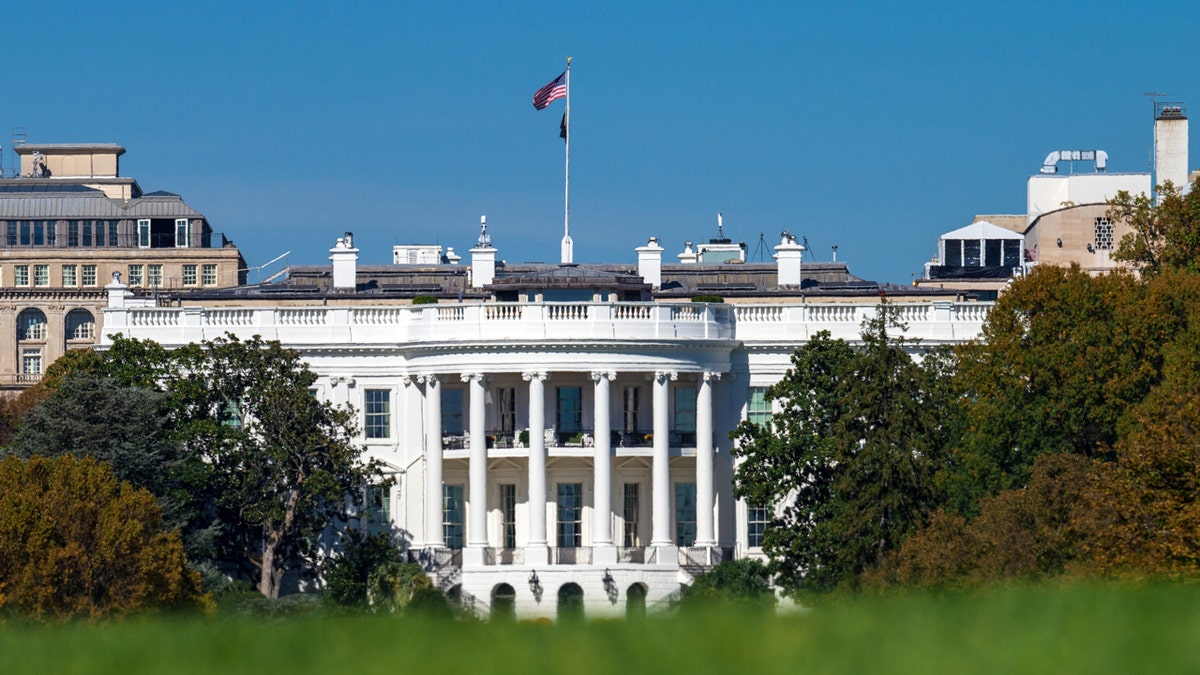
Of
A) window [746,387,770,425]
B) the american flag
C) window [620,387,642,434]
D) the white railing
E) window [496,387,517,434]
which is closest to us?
the white railing

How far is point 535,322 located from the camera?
297 feet

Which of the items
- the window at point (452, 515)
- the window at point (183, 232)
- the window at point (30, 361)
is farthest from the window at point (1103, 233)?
the window at point (30, 361)

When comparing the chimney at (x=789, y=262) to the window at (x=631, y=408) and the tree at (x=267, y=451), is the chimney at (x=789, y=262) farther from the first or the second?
the tree at (x=267, y=451)

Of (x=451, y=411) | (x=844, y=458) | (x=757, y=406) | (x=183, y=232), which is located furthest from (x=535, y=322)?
(x=183, y=232)

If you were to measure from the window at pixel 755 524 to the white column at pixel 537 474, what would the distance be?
26.2ft

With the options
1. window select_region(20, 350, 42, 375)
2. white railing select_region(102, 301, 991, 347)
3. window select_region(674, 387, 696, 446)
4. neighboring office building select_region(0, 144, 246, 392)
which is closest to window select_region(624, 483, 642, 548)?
window select_region(674, 387, 696, 446)

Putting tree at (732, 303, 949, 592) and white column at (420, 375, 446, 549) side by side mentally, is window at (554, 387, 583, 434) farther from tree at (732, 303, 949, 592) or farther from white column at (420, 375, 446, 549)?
tree at (732, 303, 949, 592)

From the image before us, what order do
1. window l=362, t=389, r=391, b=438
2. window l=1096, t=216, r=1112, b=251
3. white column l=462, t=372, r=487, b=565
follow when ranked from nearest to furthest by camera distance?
1. white column l=462, t=372, r=487, b=565
2. window l=362, t=389, r=391, b=438
3. window l=1096, t=216, r=1112, b=251

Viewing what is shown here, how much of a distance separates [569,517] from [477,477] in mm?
4527

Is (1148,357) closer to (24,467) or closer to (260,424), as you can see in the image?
(260,424)

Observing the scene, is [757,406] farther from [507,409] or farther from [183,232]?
[183,232]

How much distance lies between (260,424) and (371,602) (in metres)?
7.63

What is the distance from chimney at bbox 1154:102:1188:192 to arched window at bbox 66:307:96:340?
84174 millimetres

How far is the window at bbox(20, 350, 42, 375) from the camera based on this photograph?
193 m
